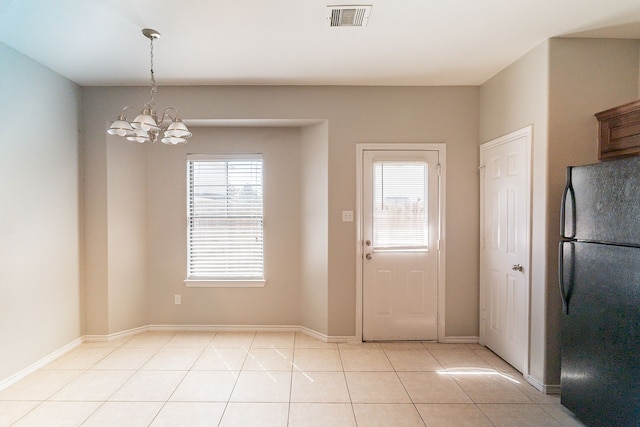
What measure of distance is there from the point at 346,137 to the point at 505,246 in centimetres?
193

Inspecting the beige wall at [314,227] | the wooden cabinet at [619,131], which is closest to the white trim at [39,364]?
the beige wall at [314,227]

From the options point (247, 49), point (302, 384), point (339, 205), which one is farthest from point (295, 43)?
point (302, 384)

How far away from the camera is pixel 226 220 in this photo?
3957 mm

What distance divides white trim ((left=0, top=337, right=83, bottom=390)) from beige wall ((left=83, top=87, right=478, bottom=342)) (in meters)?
0.25

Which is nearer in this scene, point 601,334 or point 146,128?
point 601,334

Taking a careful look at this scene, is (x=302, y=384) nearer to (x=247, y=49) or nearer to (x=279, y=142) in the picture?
(x=279, y=142)

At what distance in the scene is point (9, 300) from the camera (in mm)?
2725

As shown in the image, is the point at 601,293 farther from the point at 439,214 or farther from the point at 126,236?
the point at 126,236

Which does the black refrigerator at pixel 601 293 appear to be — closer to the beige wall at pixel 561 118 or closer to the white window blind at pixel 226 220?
the beige wall at pixel 561 118

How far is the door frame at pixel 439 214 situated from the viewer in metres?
3.56

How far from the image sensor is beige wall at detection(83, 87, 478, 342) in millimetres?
3562

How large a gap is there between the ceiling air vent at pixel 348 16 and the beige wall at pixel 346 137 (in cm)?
117

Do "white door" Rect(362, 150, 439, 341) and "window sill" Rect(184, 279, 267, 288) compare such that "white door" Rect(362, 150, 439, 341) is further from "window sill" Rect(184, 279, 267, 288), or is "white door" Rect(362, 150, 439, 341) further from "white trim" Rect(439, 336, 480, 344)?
"window sill" Rect(184, 279, 267, 288)

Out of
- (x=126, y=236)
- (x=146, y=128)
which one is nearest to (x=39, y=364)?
(x=126, y=236)
